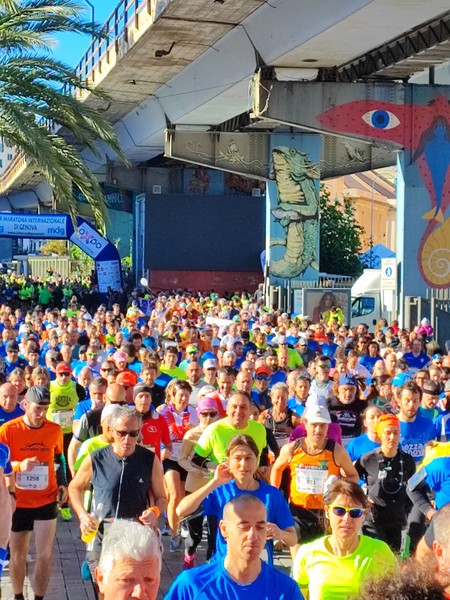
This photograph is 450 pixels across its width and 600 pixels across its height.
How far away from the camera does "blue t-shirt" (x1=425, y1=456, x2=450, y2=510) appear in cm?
718

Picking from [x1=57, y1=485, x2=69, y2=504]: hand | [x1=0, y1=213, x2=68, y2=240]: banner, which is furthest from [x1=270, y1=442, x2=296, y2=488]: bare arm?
[x1=0, y1=213, x2=68, y2=240]: banner

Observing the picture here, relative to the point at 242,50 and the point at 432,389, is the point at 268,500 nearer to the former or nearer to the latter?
the point at 432,389

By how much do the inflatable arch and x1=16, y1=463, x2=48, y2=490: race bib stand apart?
26379mm

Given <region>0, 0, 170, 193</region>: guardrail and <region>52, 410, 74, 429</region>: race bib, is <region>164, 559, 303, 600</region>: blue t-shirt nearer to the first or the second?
<region>52, 410, 74, 429</region>: race bib

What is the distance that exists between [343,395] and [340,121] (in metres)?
15.6

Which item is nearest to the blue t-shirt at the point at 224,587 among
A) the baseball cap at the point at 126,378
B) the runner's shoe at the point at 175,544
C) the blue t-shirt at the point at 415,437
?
the blue t-shirt at the point at 415,437

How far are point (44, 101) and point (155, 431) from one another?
817 cm

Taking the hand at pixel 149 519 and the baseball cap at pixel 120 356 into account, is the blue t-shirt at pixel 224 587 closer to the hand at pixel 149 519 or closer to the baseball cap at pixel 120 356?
the hand at pixel 149 519

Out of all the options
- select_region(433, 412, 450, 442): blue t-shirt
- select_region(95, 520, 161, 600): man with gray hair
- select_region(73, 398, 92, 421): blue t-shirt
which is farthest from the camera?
select_region(73, 398, 92, 421): blue t-shirt

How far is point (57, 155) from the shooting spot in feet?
51.5

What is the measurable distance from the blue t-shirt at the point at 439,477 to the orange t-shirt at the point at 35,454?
2.69 metres

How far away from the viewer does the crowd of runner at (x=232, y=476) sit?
4.92m

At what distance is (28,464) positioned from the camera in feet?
26.6

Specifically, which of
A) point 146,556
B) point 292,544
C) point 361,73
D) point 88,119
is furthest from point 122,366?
point 361,73
